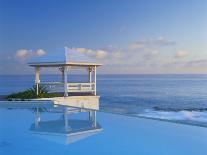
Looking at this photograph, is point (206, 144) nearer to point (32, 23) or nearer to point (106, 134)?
point (106, 134)

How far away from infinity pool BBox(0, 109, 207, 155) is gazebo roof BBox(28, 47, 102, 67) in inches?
178

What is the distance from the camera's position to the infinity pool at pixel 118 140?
581cm

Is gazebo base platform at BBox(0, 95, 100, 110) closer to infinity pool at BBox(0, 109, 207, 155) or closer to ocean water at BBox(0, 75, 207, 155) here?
ocean water at BBox(0, 75, 207, 155)

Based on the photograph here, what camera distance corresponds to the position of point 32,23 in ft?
122

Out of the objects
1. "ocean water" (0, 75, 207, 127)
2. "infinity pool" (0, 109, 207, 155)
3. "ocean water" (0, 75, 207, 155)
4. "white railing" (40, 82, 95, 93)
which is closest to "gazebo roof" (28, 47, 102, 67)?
"white railing" (40, 82, 95, 93)

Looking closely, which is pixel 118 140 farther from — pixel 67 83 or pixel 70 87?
pixel 70 87

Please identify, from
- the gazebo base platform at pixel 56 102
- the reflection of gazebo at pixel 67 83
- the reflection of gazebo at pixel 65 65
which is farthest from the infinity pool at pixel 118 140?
the reflection of gazebo at pixel 65 65

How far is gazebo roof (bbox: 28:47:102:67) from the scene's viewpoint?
1305 cm

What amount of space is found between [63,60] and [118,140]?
6844mm

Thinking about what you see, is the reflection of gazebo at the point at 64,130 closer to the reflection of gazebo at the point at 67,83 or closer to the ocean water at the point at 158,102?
the ocean water at the point at 158,102

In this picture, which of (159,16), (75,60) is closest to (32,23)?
(159,16)

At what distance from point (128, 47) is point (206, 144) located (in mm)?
32958

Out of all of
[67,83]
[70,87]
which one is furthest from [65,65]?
[70,87]

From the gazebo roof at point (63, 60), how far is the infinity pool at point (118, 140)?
451 centimetres
